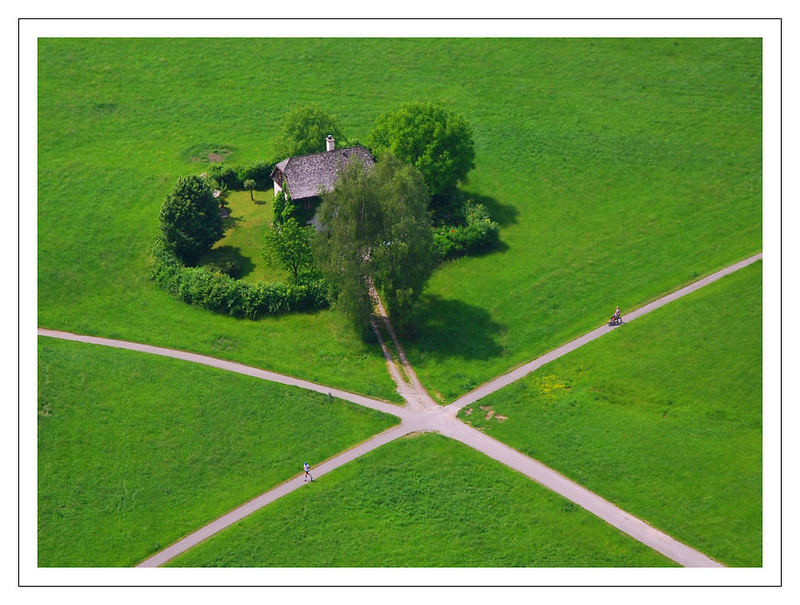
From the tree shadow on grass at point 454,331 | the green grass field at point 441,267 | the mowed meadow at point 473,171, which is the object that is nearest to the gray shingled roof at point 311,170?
the green grass field at point 441,267

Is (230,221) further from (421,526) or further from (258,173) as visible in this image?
(421,526)

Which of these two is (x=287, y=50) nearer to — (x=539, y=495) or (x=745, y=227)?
(x=745, y=227)

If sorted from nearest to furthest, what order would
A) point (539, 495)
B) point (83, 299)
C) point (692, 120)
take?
point (539, 495) < point (83, 299) < point (692, 120)

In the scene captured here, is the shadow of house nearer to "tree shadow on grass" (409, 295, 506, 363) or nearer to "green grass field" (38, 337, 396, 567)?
"tree shadow on grass" (409, 295, 506, 363)

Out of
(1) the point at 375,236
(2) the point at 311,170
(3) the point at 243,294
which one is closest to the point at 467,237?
(2) the point at 311,170

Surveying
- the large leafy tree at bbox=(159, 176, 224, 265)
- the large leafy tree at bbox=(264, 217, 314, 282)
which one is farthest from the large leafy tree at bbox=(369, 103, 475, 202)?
the large leafy tree at bbox=(159, 176, 224, 265)

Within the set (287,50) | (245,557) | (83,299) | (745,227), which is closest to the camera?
(245,557)

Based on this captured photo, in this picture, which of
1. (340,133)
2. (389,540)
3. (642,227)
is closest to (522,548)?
(389,540)
